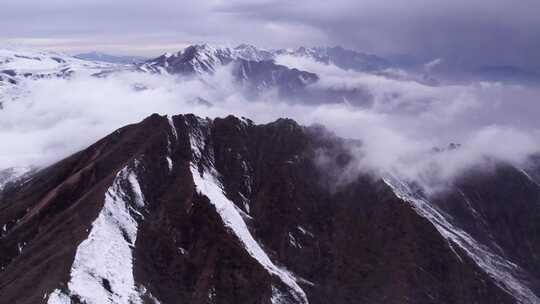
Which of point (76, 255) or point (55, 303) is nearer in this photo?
point (55, 303)

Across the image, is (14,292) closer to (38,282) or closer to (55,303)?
(38,282)

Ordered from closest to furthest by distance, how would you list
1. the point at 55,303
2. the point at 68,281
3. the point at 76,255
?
the point at 55,303, the point at 68,281, the point at 76,255

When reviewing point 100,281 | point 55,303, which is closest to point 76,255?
point 100,281

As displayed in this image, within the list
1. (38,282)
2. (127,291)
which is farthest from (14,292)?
(127,291)

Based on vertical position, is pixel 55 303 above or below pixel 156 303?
above

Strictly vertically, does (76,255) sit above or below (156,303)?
above

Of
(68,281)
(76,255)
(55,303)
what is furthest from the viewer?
(76,255)

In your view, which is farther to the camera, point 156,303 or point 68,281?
point 156,303

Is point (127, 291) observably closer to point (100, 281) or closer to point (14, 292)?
point (100, 281)
